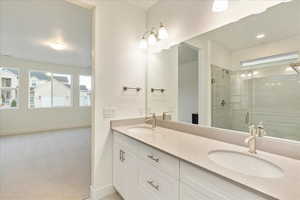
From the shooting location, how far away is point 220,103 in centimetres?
151

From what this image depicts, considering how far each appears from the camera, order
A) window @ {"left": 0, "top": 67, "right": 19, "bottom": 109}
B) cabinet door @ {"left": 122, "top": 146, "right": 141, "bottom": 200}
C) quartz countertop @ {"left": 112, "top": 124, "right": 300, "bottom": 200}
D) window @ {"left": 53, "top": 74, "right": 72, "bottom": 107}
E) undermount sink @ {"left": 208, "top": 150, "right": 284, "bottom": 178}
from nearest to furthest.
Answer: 1. quartz countertop @ {"left": 112, "top": 124, "right": 300, "bottom": 200}
2. undermount sink @ {"left": 208, "top": 150, "right": 284, "bottom": 178}
3. cabinet door @ {"left": 122, "top": 146, "right": 141, "bottom": 200}
4. window @ {"left": 0, "top": 67, "right": 19, "bottom": 109}
5. window @ {"left": 53, "top": 74, "right": 72, "bottom": 107}

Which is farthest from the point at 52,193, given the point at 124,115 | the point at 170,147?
the point at 170,147

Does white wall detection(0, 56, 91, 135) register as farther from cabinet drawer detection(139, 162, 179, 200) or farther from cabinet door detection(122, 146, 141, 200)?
cabinet drawer detection(139, 162, 179, 200)

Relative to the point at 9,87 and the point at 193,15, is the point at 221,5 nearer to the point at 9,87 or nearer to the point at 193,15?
the point at 193,15

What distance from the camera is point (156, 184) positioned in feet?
3.93

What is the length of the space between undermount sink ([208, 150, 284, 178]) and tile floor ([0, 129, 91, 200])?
1.80 m

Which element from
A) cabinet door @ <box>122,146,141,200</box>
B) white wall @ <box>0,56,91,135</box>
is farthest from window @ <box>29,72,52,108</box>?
cabinet door @ <box>122,146,141,200</box>

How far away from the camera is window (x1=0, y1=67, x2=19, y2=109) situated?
4574mm

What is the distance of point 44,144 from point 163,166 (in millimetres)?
4015

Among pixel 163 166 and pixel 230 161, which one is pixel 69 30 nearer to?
pixel 163 166

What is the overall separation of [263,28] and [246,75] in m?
0.40

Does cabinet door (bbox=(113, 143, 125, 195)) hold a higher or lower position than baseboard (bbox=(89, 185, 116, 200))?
higher

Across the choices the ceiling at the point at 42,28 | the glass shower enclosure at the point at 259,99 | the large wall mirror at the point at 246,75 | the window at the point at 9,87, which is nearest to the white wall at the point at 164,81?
the large wall mirror at the point at 246,75

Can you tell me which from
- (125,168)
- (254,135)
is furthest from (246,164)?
(125,168)
